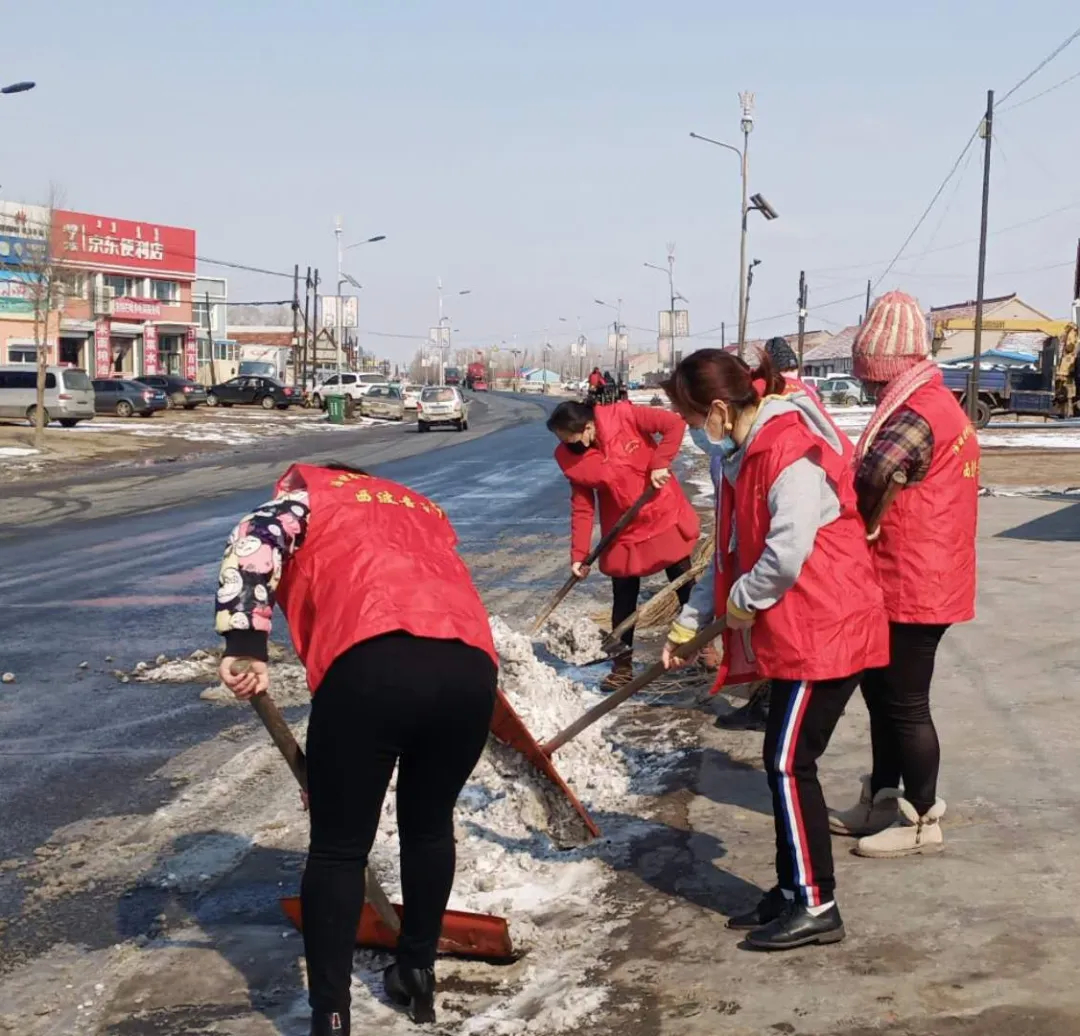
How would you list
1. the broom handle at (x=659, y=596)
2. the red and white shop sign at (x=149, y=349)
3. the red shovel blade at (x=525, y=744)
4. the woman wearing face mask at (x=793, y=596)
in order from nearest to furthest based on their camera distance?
the woman wearing face mask at (x=793, y=596) < the red shovel blade at (x=525, y=744) < the broom handle at (x=659, y=596) < the red and white shop sign at (x=149, y=349)

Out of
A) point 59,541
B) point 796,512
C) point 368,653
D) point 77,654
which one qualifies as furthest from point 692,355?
point 59,541

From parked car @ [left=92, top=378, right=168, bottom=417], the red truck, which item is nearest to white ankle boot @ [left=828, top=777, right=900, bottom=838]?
parked car @ [left=92, top=378, right=168, bottom=417]

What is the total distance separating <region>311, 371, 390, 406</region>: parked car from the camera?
2232 inches

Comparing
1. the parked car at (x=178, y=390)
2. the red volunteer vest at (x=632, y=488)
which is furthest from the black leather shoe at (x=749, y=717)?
the parked car at (x=178, y=390)

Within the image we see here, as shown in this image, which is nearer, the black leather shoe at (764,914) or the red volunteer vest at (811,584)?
the red volunteer vest at (811,584)

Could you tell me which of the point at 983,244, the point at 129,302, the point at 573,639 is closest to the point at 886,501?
the point at 573,639

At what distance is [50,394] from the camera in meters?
36.4

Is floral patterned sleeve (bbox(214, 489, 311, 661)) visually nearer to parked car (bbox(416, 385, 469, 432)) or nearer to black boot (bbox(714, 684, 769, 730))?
black boot (bbox(714, 684, 769, 730))

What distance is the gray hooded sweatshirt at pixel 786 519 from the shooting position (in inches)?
139

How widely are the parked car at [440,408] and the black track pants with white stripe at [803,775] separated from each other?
38735mm

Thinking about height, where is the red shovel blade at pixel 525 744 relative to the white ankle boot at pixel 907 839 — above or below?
above

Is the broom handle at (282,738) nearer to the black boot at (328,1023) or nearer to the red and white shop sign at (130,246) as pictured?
the black boot at (328,1023)

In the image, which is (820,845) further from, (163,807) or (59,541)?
(59,541)

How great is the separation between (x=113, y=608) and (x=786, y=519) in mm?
7501
